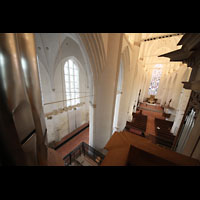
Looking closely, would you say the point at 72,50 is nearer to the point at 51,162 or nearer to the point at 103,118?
the point at 103,118

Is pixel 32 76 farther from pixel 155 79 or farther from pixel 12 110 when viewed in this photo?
pixel 155 79

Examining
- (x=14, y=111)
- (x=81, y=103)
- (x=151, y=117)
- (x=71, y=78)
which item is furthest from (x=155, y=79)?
(x=14, y=111)

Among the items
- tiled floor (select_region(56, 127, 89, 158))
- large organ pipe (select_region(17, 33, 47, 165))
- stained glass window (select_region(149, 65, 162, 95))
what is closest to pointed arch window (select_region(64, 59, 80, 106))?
tiled floor (select_region(56, 127, 89, 158))

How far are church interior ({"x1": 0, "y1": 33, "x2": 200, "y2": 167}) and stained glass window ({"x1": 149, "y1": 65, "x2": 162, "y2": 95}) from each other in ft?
24.9

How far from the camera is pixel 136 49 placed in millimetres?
5195

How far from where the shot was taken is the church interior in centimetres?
58

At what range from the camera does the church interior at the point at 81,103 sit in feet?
1.90

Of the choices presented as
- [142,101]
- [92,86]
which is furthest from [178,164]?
[142,101]

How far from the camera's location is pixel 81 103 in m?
7.29

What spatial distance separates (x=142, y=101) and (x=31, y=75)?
61.1 feet

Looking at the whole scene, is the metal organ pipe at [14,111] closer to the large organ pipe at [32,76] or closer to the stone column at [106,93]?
the large organ pipe at [32,76]

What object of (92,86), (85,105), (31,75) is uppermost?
(31,75)

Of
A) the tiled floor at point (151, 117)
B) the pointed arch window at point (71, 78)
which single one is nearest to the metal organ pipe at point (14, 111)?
the pointed arch window at point (71, 78)

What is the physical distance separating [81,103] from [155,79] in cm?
1769
